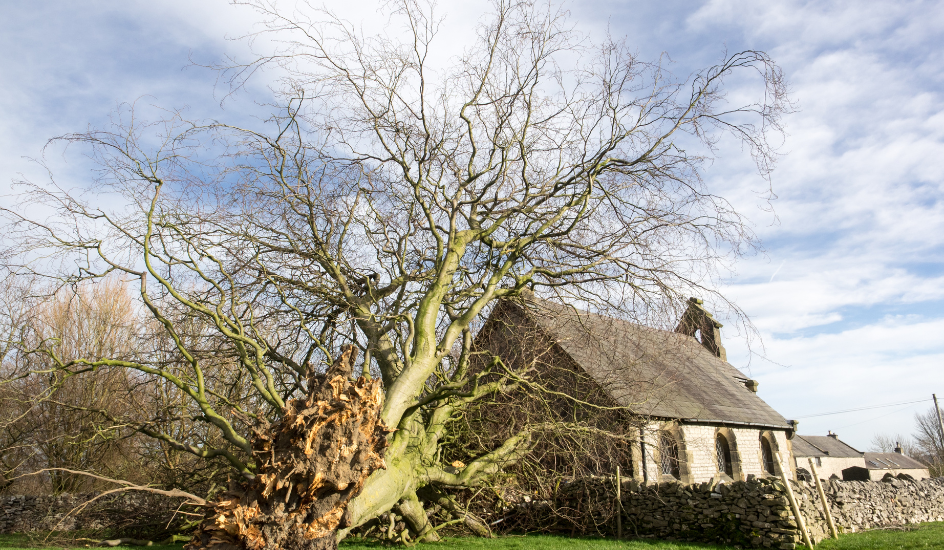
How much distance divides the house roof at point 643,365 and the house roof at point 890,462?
132 ft

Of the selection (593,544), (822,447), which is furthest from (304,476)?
(822,447)

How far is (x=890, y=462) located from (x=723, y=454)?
4772 centimetres

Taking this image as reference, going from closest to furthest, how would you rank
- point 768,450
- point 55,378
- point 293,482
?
point 293,482 → point 55,378 → point 768,450

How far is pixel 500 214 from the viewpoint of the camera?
1103 centimetres

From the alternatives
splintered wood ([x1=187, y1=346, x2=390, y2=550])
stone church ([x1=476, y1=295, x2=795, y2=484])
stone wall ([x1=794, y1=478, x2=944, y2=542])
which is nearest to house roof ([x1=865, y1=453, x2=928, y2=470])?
stone church ([x1=476, y1=295, x2=795, y2=484])

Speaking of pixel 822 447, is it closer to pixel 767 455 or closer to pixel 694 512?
pixel 767 455

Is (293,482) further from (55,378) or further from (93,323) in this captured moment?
(93,323)

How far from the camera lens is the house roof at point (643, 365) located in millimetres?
9602

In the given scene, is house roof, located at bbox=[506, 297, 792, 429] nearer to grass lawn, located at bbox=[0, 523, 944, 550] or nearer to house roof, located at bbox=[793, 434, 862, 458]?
grass lawn, located at bbox=[0, 523, 944, 550]

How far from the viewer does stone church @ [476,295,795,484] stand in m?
9.98

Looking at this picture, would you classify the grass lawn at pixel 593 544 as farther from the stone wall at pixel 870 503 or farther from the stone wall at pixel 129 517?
the stone wall at pixel 870 503

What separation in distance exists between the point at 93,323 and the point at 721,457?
75.8 ft

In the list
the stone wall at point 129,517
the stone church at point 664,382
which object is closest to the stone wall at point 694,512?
the stone church at point 664,382

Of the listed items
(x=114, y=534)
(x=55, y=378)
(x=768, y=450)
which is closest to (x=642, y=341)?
(x=55, y=378)
